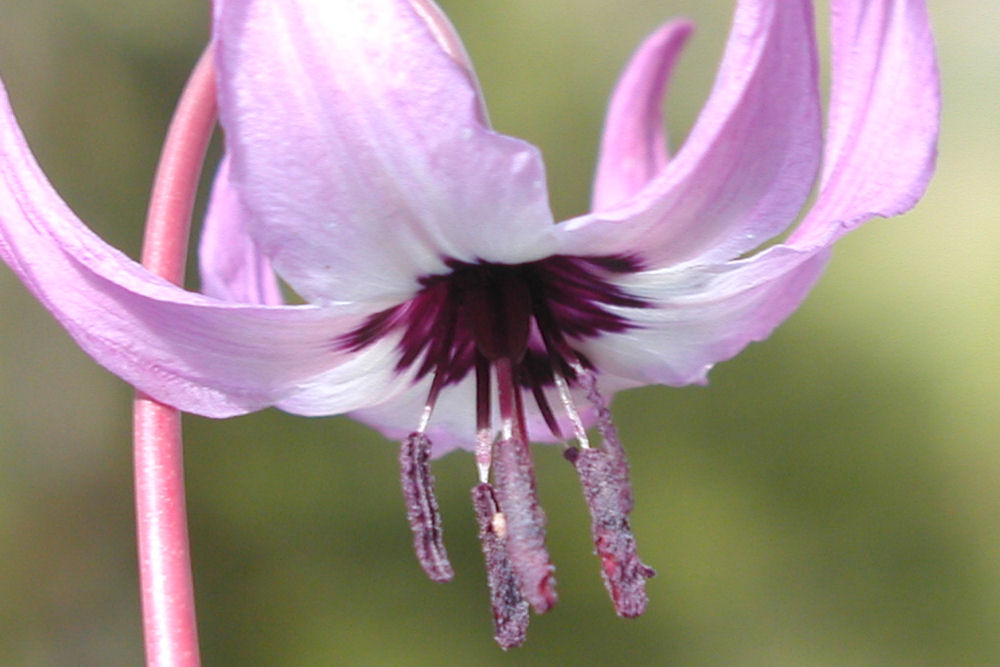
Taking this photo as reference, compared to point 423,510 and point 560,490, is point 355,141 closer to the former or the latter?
point 423,510

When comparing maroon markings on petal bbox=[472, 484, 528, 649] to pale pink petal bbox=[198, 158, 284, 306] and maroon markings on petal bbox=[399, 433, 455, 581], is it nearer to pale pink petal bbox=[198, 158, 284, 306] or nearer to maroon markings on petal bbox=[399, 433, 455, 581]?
maroon markings on petal bbox=[399, 433, 455, 581]

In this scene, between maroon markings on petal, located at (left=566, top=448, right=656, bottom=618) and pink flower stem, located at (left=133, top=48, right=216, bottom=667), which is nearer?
pink flower stem, located at (left=133, top=48, right=216, bottom=667)

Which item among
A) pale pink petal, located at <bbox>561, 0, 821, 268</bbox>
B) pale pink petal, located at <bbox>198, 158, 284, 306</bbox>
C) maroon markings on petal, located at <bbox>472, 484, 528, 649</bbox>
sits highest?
pale pink petal, located at <bbox>561, 0, 821, 268</bbox>

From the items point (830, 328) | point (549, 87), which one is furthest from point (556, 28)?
point (830, 328)

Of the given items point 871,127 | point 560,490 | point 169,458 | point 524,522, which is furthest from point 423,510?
point 560,490

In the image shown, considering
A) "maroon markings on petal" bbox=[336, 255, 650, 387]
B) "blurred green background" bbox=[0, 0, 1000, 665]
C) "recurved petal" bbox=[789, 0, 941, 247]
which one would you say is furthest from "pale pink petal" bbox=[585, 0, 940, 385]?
"blurred green background" bbox=[0, 0, 1000, 665]

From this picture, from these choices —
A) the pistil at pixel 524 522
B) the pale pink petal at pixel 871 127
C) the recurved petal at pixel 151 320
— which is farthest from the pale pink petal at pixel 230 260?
the pale pink petal at pixel 871 127

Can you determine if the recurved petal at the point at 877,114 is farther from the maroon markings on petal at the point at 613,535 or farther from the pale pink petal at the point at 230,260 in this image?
the pale pink petal at the point at 230,260
